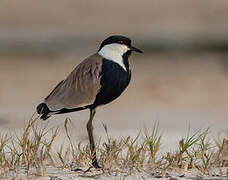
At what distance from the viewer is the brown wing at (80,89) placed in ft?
15.5

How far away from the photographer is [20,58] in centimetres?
1420

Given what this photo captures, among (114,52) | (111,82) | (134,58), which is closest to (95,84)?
(111,82)

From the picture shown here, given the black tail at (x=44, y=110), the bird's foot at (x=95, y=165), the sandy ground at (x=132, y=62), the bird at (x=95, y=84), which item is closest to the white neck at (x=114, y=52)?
the bird at (x=95, y=84)

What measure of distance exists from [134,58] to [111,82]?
382 inches

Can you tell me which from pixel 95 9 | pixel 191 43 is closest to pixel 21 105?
pixel 191 43

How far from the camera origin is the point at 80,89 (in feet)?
15.7

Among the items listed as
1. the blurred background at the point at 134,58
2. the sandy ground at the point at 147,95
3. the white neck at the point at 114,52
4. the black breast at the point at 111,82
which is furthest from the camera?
the blurred background at the point at 134,58

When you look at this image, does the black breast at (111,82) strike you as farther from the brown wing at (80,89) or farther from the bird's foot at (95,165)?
the bird's foot at (95,165)

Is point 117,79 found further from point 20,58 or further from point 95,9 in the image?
point 95,9

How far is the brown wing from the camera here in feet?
15.5

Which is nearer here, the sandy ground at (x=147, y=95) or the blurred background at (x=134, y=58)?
the sandy ground at (x=147, y=95)

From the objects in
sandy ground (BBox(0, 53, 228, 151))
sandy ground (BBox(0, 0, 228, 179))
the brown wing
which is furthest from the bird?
sandy ground (BBox(0, 53, 228, 151))

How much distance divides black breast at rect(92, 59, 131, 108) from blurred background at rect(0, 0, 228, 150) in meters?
1.48

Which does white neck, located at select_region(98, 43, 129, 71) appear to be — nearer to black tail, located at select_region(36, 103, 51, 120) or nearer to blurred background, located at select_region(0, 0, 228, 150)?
black tail, located at select_region(36, 103, 51, 120)
